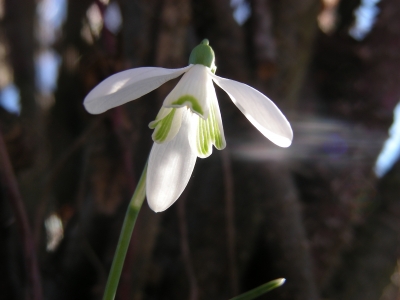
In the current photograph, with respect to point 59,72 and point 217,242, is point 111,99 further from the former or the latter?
point 59,72

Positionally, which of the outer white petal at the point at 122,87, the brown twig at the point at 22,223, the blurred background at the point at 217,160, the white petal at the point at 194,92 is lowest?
the outer white petal at the point at 122,87

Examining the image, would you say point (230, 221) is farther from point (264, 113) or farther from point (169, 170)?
point (264, 113)

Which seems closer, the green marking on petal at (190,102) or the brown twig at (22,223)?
the green marking on petal at (190,102)

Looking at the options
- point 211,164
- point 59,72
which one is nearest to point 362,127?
point 211,164

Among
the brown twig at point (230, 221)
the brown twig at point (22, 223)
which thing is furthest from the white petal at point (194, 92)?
the brown twig at point (230, 221)

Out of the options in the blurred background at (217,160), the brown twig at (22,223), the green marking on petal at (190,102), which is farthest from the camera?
the blurred background at (217,160)

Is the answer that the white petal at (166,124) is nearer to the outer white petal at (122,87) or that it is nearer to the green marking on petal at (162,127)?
the green marking on petal at (162,127)

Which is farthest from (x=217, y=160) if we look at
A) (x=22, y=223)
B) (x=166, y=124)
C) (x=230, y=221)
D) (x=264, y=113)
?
(x=264, y=113)
